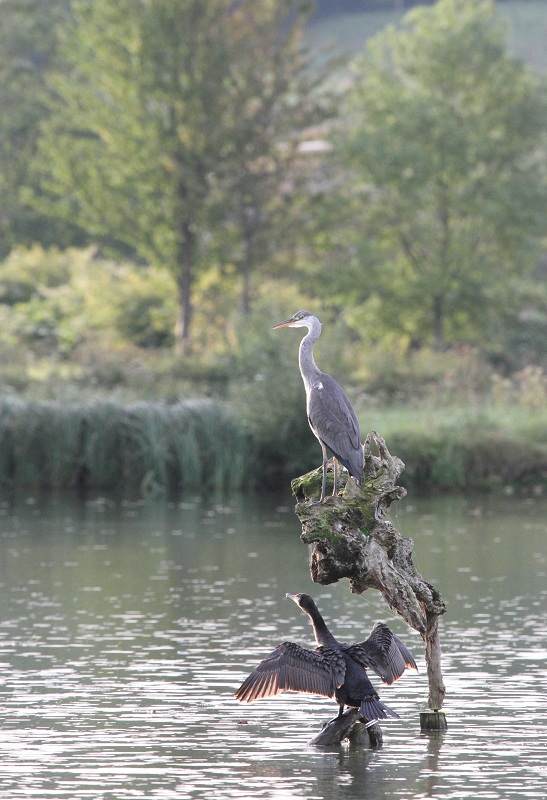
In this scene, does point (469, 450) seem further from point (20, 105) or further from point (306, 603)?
point (20, 105)

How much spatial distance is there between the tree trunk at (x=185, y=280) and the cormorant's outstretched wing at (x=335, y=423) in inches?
1196

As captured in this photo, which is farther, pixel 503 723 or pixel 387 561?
pixel 503 723

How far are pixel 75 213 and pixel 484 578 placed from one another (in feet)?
85.7

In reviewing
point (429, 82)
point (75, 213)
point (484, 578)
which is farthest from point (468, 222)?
point (484, 578)

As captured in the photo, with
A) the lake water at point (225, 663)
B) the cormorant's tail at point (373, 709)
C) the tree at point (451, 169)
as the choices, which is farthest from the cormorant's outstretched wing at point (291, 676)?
the tree at point (451, 169)

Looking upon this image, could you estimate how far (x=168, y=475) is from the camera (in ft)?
105

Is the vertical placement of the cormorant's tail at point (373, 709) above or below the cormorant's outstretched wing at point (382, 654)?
below

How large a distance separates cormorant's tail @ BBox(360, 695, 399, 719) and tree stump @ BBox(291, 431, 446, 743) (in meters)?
0.41

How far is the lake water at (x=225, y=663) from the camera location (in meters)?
10.2

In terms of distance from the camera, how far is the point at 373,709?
35.7 feet

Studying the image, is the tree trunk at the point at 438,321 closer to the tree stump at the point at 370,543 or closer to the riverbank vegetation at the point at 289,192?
the riverbank vegetation at the point at 289,192

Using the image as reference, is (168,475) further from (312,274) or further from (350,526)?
(350,526)

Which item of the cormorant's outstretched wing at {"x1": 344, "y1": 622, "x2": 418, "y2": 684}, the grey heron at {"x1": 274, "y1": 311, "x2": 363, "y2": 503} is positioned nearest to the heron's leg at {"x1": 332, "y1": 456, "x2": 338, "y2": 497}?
the grey heron at {"x1": 274, "y1": 311, "x2": 363, "y2": 503}

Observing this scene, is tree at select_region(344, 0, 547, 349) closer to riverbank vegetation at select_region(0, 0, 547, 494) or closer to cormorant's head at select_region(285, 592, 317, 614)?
riverbank vegetation at select_region(0, 0, 547, 494)
